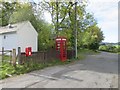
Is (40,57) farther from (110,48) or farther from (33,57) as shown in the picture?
(110,48)

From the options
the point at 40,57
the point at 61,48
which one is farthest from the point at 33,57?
the point at 61,48

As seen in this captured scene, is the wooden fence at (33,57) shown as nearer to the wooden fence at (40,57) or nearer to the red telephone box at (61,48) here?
the wooden fence at (40,57)

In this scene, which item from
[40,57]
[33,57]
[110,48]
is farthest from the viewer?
[110,48]

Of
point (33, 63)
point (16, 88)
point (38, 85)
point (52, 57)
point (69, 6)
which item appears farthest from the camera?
point (69, 6)

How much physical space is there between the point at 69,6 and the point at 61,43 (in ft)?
31.2

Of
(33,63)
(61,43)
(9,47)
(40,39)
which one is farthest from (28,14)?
(33,63)

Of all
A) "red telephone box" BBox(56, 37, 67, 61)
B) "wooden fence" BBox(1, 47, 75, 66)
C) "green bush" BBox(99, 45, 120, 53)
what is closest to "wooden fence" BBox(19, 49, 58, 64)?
"wooden fence" BBox(1, 47, 75, 66)

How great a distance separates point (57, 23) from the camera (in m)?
28.8

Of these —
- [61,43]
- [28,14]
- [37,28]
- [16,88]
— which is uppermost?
[28,14]

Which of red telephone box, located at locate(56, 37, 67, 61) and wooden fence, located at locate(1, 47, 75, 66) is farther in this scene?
red telephone box, located at locate(56, 37, 67, 61)

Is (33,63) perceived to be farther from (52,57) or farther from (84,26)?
(84,26)

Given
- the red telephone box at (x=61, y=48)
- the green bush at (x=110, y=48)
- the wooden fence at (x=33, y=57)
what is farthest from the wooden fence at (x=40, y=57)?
the green bush at (x=110, y=48)

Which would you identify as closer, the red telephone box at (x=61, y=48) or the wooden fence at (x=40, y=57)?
the wooden fence at (x=40, y=57)

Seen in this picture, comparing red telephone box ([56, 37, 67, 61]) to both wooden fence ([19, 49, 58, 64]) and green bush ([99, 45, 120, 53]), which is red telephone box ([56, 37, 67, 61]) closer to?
wooden fence ([19, 49, 58, 64])
